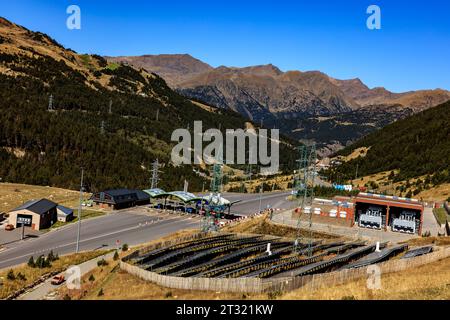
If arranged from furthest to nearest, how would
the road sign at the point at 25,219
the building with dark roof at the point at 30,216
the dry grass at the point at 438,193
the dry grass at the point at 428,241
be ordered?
the dry grass at the point at 438,193 → the road sign at the point at 25,219 → the building with dark roof at the point at 30,216 → the dry grass at the point at 428,241

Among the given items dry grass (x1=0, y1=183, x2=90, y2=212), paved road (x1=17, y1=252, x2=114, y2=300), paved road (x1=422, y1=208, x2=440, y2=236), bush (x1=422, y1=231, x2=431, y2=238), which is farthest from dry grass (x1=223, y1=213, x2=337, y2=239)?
dry grass (x1=0, y1=183, x2=90, y2=212)

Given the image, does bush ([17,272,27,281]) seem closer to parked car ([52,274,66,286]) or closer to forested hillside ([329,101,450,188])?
parked car ([52,274,66,286])

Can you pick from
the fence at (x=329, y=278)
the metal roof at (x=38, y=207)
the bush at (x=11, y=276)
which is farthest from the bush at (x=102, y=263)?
the metal roof at (x=38, y=207)

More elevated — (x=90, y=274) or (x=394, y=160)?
(x=394, y=160)

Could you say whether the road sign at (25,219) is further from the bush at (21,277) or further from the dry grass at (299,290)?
the dry grass at (299,290)
